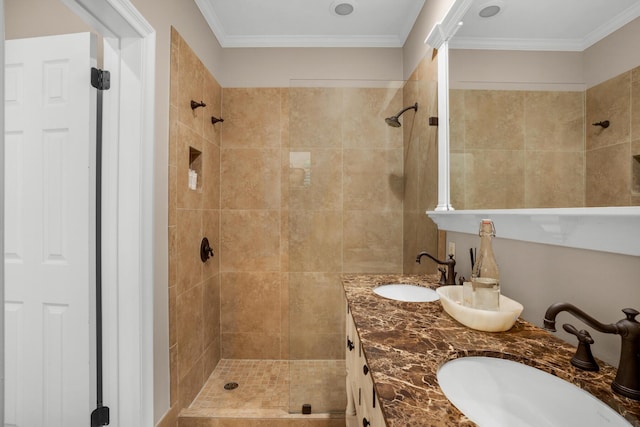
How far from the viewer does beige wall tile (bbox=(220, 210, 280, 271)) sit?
249 cm

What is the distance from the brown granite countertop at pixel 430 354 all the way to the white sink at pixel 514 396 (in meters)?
0.02

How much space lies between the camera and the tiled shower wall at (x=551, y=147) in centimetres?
60

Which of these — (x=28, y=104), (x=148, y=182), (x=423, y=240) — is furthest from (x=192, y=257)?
(x=423, y=240)

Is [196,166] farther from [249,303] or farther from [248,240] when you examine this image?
[249,303]

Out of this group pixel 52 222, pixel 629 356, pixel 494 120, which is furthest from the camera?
pixel 52 222

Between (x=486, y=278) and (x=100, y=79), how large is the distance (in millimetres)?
1789

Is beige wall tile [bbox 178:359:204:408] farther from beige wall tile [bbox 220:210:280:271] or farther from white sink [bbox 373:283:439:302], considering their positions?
white sink [bbox 373:283:439:302]

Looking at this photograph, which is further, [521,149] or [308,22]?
[308,22]

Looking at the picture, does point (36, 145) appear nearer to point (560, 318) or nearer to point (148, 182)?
point (148, 182)

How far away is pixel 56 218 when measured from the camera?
52.5 inches

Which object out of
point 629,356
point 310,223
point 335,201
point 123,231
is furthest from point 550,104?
point 123,231

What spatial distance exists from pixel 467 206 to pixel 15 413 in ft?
7.57

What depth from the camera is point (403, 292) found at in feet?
5.02

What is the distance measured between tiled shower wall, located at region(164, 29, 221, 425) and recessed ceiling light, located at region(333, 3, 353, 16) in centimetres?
105
